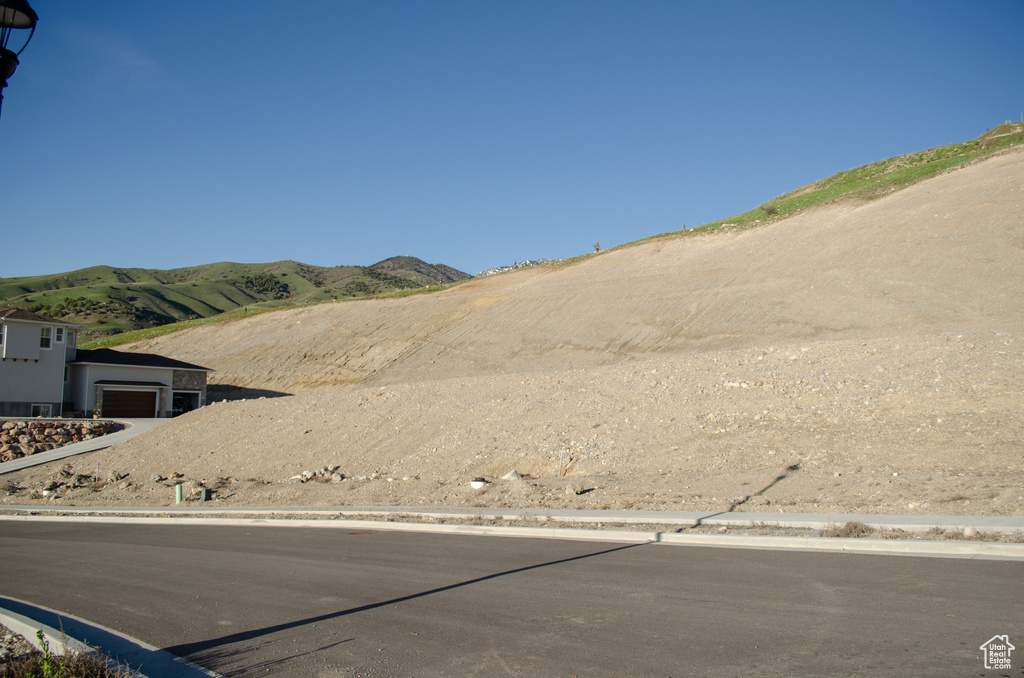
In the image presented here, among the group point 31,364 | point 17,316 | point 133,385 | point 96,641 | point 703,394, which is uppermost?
point 17,316

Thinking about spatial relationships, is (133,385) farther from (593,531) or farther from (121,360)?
(593,531)

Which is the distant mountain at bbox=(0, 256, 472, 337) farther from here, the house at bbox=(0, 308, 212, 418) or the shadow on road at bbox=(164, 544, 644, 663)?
the shadow on road at bbox=(164, 544, 644, 663)

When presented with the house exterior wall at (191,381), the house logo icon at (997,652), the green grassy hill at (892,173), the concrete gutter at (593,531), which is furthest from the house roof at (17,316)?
the green grassy hill at (892,173)

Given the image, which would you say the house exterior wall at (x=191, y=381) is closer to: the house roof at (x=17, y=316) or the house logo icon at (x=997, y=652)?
the house roof at (x=17, y=316)

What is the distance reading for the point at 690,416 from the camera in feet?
61.3

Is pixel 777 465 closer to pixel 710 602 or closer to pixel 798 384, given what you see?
pixel 798 384

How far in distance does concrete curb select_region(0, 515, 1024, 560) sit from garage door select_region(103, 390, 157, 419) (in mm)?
30790

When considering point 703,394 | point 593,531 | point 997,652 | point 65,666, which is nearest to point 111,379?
point 703,394

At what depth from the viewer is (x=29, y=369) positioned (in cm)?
3769

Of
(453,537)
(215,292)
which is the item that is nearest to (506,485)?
(453,537)

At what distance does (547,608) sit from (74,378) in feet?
143

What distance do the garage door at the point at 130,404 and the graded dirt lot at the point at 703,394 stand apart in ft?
24.0

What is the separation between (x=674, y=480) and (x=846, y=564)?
24.8 ft

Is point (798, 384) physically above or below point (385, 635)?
Answer: above
